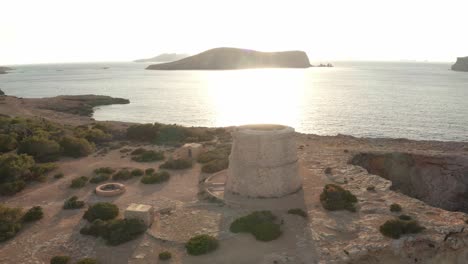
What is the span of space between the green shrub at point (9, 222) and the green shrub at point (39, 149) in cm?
1745

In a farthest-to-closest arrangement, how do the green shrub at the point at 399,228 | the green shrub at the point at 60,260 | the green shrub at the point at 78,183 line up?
the green shrub at the point at 78,183 → the green shrub at the point at 399,228 → the green shrub at the point at 60,260

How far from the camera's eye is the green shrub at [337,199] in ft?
101

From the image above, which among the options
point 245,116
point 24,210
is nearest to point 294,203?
point 24,210

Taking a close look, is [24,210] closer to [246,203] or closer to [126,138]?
[246,203]

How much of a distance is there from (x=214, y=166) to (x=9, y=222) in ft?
69.9

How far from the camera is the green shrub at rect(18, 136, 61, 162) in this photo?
1827 inches

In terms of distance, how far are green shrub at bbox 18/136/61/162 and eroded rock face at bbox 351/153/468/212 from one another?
39732 millimetres

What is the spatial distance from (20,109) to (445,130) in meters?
106

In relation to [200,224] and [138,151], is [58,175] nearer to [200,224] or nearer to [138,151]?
[138,151]

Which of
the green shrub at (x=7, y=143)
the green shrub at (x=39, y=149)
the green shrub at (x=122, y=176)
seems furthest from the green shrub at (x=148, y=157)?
the green shrub at (x=7, y=143)

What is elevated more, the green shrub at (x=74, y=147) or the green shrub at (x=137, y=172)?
the green shrub at (x=74, y=147)

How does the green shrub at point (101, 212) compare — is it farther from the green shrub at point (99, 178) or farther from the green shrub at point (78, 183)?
the green shrub at point (99, 178)

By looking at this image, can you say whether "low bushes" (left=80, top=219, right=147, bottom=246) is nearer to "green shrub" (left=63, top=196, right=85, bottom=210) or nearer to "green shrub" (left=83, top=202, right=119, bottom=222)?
"green shrub" (left=83, top=202, right=119, bottom=222)

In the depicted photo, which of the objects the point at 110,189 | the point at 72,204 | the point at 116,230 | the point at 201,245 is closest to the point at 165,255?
the point at 201,245
